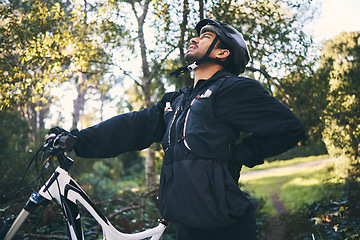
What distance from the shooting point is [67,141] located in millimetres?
2035

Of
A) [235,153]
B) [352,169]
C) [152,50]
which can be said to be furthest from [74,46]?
[352,169]

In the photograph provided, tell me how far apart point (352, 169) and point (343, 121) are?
4.52 ft

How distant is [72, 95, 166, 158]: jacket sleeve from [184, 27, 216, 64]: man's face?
1.61 feet

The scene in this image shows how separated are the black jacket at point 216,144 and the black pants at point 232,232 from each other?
112mm

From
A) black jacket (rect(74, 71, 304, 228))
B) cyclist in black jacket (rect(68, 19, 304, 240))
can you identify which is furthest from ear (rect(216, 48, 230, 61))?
black jacket (rect(74, 71, 304, 228))

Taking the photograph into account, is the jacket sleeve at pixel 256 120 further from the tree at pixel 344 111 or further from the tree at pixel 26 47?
the tree at pixel 344 111

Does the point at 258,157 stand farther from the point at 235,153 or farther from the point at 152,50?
the point at 152,50

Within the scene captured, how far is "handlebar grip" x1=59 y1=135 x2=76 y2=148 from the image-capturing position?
2.02 metres

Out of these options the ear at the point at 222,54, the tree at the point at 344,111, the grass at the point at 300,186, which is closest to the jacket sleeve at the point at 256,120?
the ear at the point at 222,54

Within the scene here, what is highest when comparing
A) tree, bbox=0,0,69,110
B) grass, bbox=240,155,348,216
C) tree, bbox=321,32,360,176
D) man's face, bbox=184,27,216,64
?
tree, bbox=0,0,69,110

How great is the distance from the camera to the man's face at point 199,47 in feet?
7.81

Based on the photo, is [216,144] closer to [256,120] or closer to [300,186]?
[256,120]

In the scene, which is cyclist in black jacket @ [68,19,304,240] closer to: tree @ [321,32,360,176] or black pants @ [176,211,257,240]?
black pants @ [176,211,257,240]

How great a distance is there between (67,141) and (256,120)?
123cm
